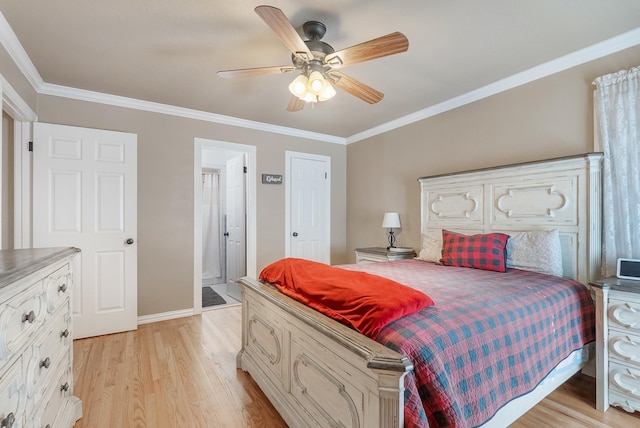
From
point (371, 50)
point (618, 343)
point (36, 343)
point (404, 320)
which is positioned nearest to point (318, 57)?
point (371, 50)

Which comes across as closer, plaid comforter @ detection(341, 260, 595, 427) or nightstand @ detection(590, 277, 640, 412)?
plaid comforter @ detection(341, 260, 595, 427)

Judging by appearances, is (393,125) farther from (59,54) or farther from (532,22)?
(59,54)

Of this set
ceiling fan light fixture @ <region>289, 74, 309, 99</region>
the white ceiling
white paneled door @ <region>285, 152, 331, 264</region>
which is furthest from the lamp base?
ceiling fan light fixture @ <region>289, 74, 309, 99</region>

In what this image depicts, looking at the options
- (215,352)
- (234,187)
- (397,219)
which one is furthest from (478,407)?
(234,187)

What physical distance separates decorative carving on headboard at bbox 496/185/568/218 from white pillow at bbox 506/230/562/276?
7.9 inches

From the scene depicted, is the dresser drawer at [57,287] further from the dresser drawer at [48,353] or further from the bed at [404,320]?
the bed at [404,320]

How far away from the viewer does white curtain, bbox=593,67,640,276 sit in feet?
6.71

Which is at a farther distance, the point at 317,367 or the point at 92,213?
the point at 92,213

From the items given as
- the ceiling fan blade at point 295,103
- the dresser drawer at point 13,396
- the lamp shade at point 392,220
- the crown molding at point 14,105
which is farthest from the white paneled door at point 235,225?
the dresser drawer at point 13,396

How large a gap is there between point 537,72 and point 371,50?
183cm

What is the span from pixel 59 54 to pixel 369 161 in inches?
139

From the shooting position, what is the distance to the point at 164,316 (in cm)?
339

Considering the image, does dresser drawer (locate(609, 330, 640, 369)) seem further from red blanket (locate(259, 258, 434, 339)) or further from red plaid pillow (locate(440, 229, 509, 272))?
red blanket (locate(259, 258, 434, 339))

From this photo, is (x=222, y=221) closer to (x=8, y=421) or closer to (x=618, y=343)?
(x=8, y=421)
